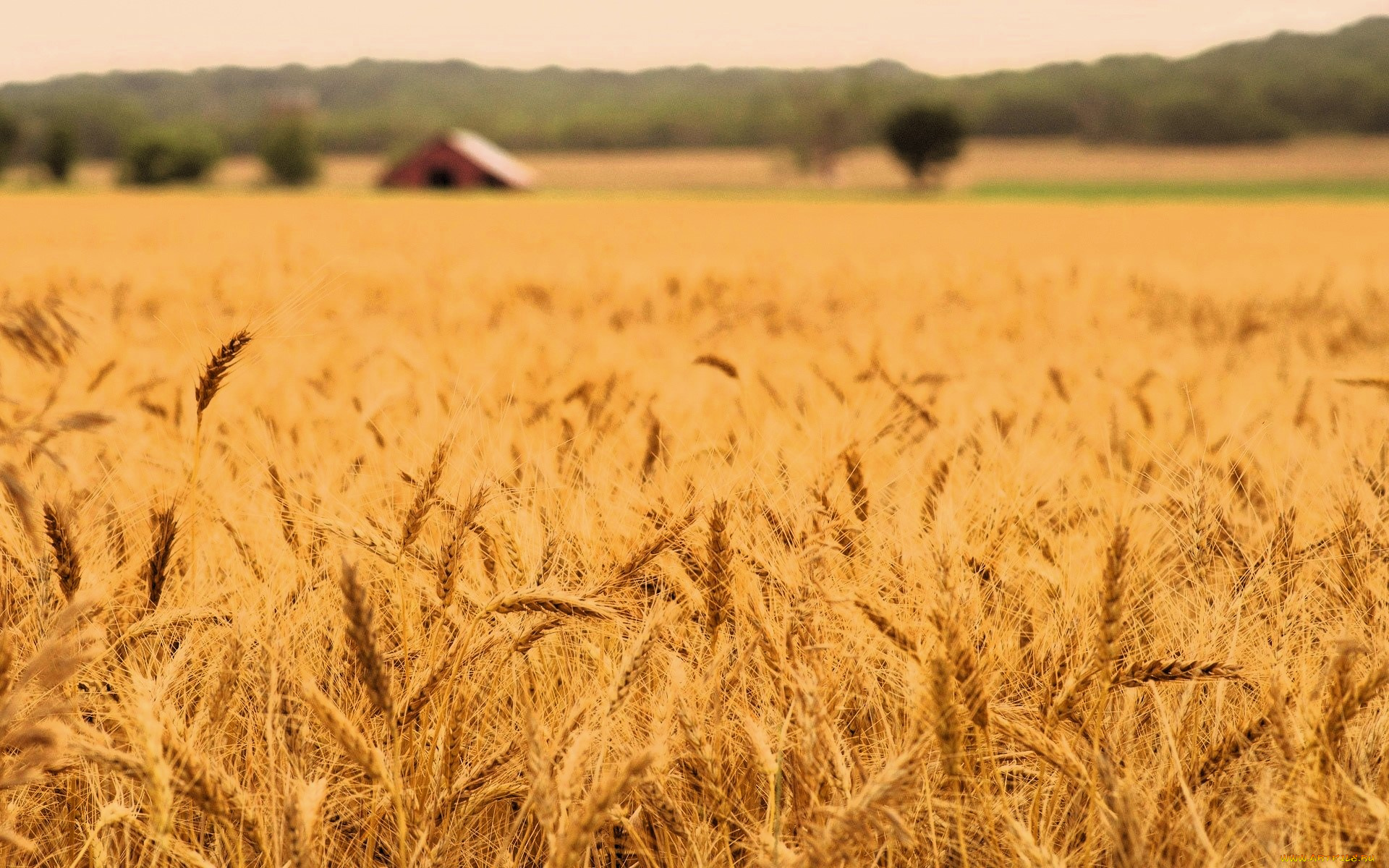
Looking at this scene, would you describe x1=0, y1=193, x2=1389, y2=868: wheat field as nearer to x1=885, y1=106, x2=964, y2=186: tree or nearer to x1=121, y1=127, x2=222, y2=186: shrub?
x1=885, y1=106, x2=964, y2=186: tree

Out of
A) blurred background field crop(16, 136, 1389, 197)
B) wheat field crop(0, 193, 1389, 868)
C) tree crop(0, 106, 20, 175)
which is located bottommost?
blurred background field crop(16, 136, 1389, 197)

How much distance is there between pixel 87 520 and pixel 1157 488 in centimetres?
165

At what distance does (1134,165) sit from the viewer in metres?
59.9

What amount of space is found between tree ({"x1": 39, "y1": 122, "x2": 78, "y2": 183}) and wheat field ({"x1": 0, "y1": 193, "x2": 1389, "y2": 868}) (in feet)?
207

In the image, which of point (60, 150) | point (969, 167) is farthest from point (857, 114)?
point (60, 150)

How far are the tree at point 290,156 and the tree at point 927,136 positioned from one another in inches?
1207

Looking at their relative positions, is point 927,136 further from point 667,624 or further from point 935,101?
point 667,624

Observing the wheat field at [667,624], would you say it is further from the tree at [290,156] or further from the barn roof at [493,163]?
the tree at [290,156]

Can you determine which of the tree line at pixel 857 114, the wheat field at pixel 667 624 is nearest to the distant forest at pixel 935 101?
the tree line at pixel 857 114

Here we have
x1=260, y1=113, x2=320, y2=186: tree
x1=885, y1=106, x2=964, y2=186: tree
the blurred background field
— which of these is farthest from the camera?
x1=260, y1=113, x2=320, y2=186: tree

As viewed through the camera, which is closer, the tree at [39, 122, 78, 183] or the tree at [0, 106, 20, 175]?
the tree at [39, 122, 78, 183]

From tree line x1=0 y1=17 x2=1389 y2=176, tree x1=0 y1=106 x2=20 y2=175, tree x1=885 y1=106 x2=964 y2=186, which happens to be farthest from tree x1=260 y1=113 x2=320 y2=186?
tree x1=885 y1=106 x2=964 y2=186

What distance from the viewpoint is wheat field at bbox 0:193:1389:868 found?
1040 mm

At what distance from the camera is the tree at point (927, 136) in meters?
54.1
